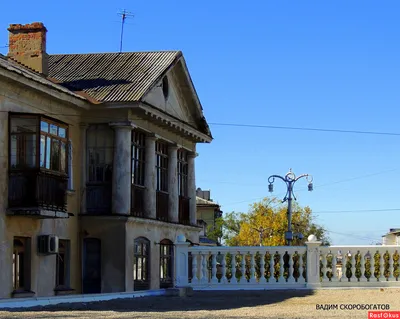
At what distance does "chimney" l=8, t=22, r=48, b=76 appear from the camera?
97.0 feet

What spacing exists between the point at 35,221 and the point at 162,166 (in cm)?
813

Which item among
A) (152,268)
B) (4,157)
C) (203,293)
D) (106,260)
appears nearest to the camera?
(203,293)

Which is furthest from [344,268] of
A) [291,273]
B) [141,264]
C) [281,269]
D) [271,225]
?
[271,225]

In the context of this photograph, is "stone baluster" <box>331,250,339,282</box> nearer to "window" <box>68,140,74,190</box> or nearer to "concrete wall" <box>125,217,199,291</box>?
"concrete wall" <box>125,217,199,291</box>

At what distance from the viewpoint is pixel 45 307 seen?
58.5ft

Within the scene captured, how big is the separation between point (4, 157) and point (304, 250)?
26.1 ft

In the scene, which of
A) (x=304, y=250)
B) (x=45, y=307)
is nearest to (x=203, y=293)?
(x=304, y=250)

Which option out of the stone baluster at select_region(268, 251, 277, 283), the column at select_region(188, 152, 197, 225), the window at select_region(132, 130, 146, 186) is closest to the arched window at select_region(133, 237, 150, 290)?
the window at select_region(132, 130, 146, 186)

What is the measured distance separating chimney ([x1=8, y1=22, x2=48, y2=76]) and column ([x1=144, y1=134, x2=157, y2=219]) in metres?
4.05

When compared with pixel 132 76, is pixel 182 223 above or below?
below

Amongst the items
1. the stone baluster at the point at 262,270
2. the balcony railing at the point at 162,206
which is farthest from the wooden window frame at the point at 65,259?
the stone baluster at the point at 262,270

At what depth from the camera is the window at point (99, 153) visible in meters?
28.9

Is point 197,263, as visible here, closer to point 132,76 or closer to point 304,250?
point 304,250

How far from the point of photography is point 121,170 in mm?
28672
